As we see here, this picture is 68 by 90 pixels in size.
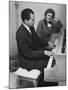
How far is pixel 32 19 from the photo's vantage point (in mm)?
2518

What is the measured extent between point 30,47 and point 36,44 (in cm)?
9

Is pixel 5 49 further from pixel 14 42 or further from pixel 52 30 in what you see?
pixel 52 30

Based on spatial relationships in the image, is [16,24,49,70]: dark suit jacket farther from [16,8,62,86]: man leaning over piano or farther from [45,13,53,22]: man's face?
[45,13,53,22]: man's face

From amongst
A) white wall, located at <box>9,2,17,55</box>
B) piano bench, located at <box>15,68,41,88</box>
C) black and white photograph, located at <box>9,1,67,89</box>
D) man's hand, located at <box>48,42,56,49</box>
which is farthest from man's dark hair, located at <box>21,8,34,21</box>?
piano bench, located at <box>15,68,41,88</box>

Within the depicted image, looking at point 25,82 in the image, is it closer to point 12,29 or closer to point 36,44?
point 36,44

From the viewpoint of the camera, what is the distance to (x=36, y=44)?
2523 millimetres

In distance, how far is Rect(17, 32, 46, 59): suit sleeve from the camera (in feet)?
8.05

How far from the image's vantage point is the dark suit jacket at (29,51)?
96.8 inches

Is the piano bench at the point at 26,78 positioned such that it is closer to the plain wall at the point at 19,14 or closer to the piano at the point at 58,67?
the piano at the point at 58,67

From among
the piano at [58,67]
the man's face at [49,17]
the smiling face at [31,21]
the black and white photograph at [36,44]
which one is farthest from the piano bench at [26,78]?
the man's face at [49,17]

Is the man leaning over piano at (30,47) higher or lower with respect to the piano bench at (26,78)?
higher

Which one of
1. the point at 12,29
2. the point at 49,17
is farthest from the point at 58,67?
the point at 12,29

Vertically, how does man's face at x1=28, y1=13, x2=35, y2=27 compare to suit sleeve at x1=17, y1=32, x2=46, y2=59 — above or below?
above

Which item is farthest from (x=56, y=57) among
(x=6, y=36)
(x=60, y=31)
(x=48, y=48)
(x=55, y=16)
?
(x=6, y=36)
